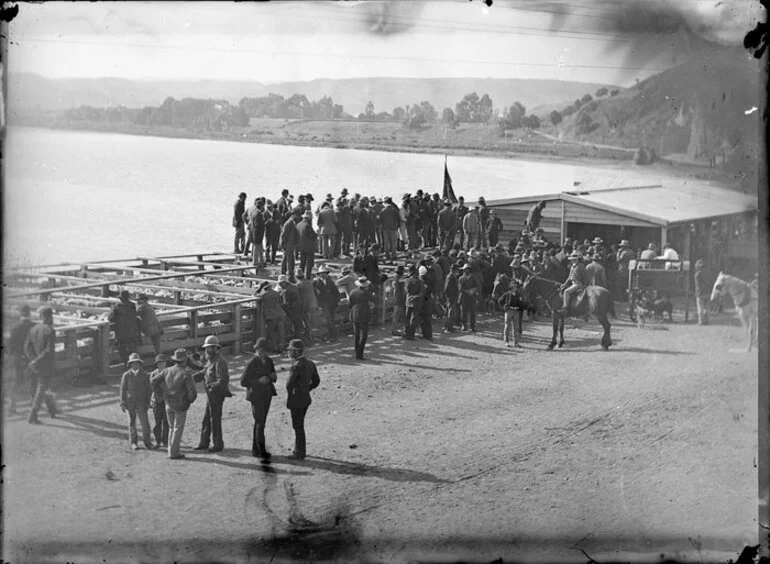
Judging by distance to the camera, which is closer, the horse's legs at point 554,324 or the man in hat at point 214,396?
the man in hat at point 214,396

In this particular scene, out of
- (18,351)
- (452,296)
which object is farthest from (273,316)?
(18,351)

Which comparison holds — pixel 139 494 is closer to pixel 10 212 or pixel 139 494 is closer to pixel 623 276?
pixel 10 212

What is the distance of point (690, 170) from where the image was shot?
1384cm

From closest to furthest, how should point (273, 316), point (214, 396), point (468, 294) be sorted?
point (214, 396) < point (273, 316) < point (468, 294)

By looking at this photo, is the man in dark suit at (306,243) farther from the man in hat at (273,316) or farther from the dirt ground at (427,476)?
the dirt ground at (427,476)

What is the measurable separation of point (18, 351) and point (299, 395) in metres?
3.61

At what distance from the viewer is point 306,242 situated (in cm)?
1920

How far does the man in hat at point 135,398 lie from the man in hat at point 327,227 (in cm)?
1035

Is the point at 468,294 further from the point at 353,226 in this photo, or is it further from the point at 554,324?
the point at 353,226

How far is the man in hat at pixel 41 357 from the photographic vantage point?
11492 millimetres

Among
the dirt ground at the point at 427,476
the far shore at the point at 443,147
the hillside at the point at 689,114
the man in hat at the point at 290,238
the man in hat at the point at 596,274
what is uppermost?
the hillside at the point at 689,114

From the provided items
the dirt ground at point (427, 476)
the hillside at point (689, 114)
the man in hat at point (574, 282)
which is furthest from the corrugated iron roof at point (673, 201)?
the man in hat at point (574, 282)

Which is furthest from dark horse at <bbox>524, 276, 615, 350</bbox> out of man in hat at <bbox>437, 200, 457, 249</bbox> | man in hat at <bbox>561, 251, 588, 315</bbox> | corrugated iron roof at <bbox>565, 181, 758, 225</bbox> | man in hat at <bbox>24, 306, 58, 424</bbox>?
man in hat at <bbox>24, 306, 58, 424</bbox>

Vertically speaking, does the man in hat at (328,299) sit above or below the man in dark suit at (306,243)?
below
